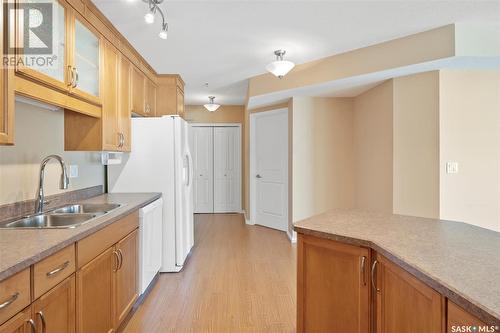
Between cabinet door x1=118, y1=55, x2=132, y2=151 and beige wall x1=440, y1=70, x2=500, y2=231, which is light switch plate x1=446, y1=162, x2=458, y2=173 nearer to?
beige wall x1=440, y1=70, x2=500, y2=231

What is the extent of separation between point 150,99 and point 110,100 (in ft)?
3.92

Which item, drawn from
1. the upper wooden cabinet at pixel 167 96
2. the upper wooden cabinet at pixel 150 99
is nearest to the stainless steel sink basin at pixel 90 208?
the upper wooden cabinet at pixel 150 99

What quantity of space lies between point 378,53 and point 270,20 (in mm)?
1270

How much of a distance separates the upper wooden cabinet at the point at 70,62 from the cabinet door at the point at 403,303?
198 centimetres

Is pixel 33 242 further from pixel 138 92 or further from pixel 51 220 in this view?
pixel 138 92

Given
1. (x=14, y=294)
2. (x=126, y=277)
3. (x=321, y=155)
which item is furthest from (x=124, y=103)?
(x=321, y=155)

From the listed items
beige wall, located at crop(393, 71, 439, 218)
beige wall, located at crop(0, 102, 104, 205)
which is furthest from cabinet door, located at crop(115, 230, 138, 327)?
beige wall, located at crop(393, 71, 439, 218)

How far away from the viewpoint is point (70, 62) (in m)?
1.87

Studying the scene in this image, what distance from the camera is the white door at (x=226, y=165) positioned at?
21.6 ft

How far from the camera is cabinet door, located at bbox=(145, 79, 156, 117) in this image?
3543mm

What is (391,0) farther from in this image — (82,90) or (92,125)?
(92,125)

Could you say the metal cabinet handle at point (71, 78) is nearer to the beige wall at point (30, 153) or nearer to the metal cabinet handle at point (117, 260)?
the beige wall at point (30, 153)

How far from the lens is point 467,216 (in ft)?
9.95

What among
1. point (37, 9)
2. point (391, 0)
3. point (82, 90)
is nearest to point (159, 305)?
point (82, 90)
